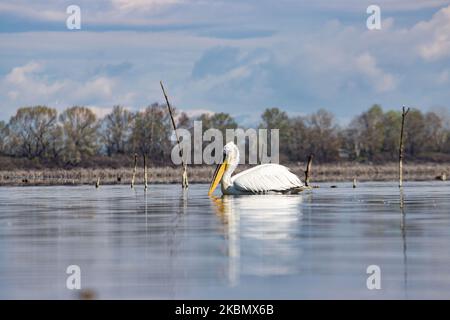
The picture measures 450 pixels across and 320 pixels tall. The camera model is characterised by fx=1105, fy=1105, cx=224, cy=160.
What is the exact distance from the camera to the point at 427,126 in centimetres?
10981

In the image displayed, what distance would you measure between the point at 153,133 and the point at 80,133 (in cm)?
688

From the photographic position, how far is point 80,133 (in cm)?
9450

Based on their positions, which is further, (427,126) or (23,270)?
(427,126)

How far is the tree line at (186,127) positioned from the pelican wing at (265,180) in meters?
57.0

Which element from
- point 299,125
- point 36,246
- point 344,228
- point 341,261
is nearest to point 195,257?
point 341,261

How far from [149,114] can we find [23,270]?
85.7 meters

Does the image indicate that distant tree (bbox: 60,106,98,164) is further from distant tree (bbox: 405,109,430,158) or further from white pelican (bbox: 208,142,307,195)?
white pelican (bbox: 208,142,307,195)

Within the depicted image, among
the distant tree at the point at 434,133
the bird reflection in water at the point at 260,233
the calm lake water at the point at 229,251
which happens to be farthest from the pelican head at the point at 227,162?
the distant tree at the point at 434,133

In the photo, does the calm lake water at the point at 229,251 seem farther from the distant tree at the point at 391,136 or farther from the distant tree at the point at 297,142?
the distant tree at the point at 391,136

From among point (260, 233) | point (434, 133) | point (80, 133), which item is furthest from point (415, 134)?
point (260, 233)

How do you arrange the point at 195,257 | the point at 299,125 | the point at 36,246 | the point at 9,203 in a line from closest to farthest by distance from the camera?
the point at 195,257
the point at 36,246
the point at 9,203
the point at 299,125

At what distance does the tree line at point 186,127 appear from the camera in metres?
92.1

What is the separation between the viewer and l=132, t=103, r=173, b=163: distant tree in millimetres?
96750
